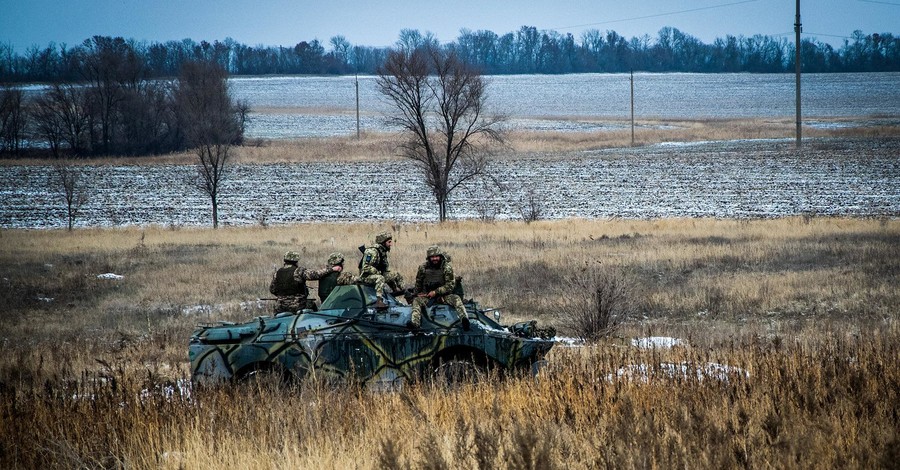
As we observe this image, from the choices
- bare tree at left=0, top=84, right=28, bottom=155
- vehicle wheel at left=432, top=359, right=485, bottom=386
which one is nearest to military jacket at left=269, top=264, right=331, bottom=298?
vehicle wheel at left=432, top=359, right=485, bottom=386

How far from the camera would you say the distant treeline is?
15288 cm

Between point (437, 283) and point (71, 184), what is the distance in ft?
101

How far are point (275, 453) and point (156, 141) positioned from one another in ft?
249

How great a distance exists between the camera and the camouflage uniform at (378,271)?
431 inches

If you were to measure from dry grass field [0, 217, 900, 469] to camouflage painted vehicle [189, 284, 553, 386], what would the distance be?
44 centimetres

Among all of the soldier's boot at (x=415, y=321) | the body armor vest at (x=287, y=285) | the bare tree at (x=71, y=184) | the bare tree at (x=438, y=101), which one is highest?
the bare tree at (x=438, y=101)

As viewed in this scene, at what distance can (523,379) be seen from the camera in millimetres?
9094

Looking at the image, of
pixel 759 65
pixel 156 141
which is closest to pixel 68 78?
pixel 156 141

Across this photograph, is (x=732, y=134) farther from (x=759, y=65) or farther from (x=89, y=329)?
(x=759, y=65)

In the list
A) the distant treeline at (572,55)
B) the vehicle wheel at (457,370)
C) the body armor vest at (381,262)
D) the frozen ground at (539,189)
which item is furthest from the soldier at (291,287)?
the distant treeline at (572,55)

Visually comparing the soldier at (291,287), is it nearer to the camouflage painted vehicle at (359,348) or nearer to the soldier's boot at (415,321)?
the camouflage painted vehicle at (359,348)

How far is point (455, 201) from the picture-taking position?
45875 millimetres

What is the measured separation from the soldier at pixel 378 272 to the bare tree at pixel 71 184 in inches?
1071

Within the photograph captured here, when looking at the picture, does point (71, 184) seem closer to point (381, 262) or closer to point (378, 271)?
point (381, 262)
